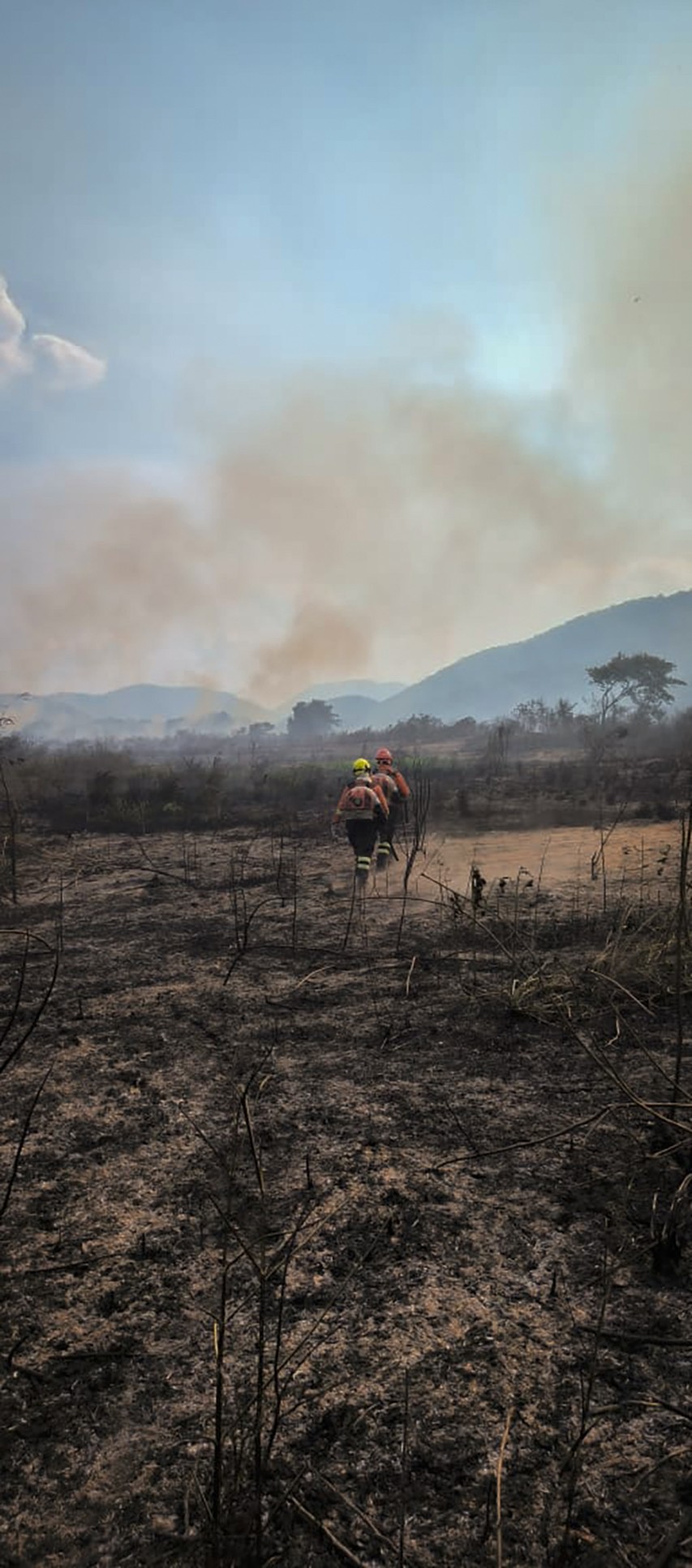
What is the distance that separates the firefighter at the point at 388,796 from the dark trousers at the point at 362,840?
427 mm

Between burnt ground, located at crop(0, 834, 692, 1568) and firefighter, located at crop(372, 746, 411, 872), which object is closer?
burnt ground, located at crop(0, 834, 692, 1568)

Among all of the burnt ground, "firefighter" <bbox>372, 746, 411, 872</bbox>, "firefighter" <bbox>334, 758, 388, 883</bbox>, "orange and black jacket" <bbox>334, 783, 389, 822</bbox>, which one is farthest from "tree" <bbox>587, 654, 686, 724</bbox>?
the burnt ground

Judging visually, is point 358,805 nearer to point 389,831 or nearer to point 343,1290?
point 389,831

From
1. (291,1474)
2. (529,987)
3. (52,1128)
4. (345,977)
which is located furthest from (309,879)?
(291,1474)

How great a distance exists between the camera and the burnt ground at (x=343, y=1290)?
1.66 meters

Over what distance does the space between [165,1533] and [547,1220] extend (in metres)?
1.63

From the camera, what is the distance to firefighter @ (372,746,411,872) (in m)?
9.56

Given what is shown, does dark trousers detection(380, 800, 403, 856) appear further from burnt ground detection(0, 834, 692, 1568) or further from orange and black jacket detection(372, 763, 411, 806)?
burnt ground detection(0, 834, 692, 1568)

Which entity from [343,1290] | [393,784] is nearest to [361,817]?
[393,784]

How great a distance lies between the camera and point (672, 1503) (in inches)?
65.9

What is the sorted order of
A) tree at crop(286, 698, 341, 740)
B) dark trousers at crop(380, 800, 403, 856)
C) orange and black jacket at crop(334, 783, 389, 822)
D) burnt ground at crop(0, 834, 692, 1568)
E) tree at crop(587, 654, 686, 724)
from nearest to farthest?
burnt ground at crop(0, 834, 692, 1568) < orange and black jacket at crop(334, 783, 389, 822) < dark trousers at crop(380, 800, 403, 856) < tree at crop(587, 654, 686, 724) < tree at crop(286, 698, 341, 740)

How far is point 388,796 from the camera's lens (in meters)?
9.69

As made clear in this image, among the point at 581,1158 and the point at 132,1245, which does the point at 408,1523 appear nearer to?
the point at 132,1245

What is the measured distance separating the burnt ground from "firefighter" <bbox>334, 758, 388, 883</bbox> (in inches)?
138
